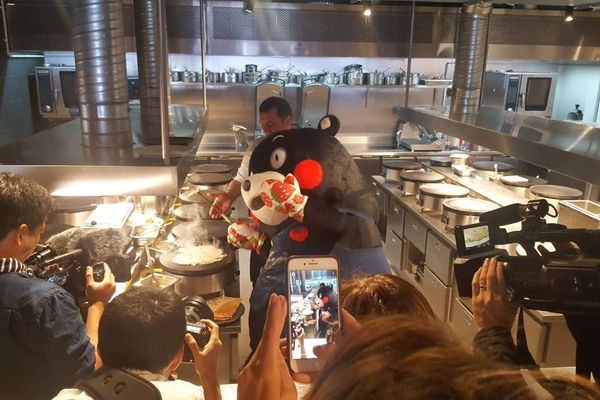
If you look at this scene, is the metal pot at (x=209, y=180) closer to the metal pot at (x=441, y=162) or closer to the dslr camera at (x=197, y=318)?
the dslr camera at (x=197, y=318)

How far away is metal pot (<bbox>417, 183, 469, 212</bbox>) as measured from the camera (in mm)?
4012

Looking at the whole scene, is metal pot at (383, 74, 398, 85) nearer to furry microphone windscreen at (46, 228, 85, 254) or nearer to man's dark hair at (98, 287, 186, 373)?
furry microphone windscreen at (46, 228, 85, 254)

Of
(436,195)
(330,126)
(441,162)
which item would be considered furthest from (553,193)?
(330,126)

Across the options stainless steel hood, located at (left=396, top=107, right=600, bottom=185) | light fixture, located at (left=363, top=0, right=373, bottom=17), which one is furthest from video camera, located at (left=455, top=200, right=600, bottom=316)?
light fixture, located at (left=363, top=0, right=373, bottom=17)

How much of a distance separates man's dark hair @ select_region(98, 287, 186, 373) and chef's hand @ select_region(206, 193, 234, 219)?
1.68 m

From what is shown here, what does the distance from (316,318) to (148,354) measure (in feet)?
1.87

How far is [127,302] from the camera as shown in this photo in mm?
1574

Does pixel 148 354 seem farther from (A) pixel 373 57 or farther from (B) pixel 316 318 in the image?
(A) pixel 373 57

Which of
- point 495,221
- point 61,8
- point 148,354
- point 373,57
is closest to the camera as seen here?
point 148,354

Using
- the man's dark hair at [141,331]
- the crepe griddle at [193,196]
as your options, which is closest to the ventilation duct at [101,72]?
the man's dark hair at [141,331]

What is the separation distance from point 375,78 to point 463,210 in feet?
10.1

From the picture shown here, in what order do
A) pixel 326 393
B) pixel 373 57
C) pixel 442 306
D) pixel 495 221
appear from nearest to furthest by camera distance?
pixel 326 393 < pixel 495 221 < pixel 442 306 < pixel 373 57

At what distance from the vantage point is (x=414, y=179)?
4.45 meters

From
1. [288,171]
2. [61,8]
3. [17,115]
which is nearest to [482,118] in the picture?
[288,171]
